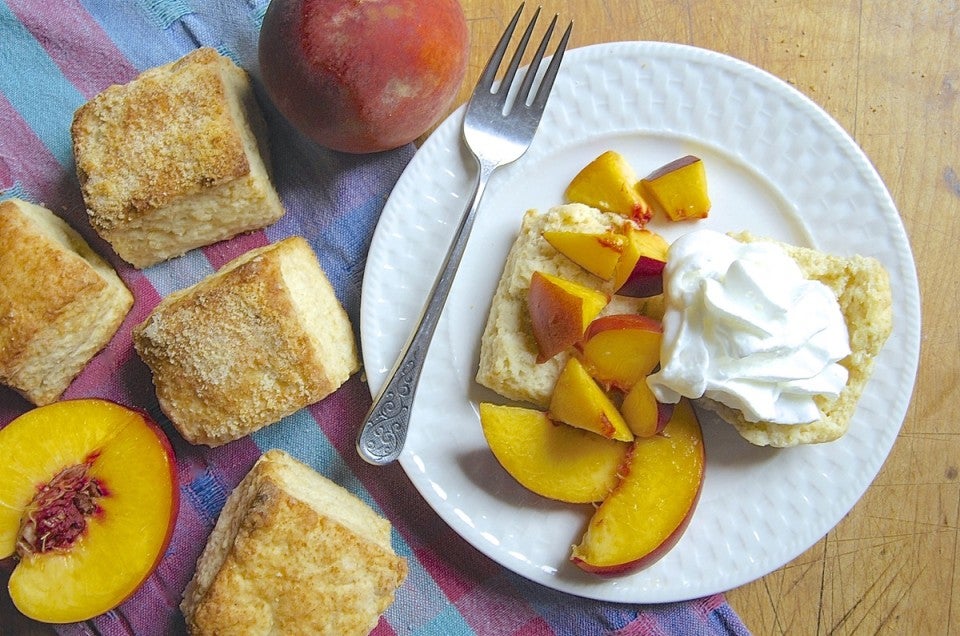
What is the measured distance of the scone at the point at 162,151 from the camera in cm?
167

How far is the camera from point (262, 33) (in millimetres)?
1679

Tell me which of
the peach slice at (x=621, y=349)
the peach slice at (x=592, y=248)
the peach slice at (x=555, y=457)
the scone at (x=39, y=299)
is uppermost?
the scone at (x=39, y=299)

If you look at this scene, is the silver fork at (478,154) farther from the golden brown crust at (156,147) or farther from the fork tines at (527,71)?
the golden brown crust at (156,147)

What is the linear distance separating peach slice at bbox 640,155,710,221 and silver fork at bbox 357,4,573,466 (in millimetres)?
306

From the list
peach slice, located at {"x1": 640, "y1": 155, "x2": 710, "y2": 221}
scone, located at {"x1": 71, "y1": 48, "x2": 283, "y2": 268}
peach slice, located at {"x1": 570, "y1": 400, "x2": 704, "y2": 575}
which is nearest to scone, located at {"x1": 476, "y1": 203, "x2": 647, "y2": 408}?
peach slice, located at {"x1": 640, "y1": 155, "x2": 710, "y2": 221}

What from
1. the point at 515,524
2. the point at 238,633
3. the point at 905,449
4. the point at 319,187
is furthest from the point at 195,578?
the point at 905,449

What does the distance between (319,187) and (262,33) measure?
361mm

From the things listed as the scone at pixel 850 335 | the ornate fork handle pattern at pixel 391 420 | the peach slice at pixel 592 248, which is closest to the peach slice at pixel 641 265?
the peach slice at pixel 592 248

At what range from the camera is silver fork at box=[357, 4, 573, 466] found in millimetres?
1719

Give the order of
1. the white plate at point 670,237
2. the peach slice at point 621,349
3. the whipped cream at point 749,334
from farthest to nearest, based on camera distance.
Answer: the white plate at point 670,237 → the peach slice at point 621,349 → the whipped cream at point 749,334

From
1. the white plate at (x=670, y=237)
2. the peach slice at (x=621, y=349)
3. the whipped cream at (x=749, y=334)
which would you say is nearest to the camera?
the whipped cream at (x=749, y=334)

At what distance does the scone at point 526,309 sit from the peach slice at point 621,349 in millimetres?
70

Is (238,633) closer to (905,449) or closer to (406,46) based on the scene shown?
(406,46)

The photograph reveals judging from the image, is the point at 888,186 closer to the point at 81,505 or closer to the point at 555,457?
the point at 555,457
